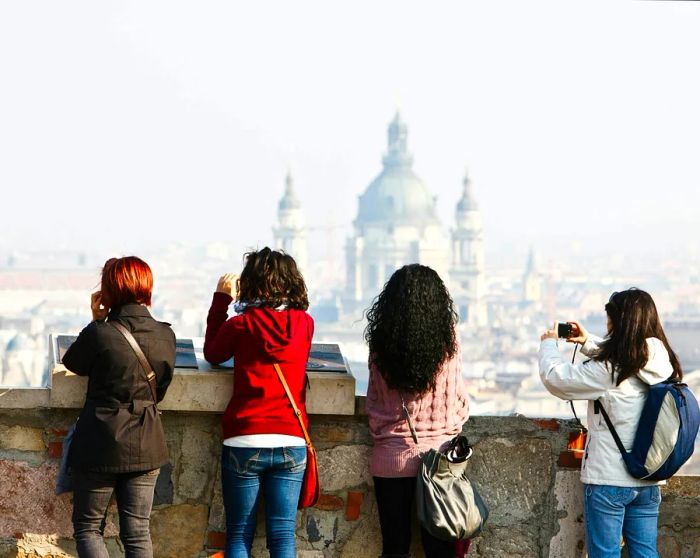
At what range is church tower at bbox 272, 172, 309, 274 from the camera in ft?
346

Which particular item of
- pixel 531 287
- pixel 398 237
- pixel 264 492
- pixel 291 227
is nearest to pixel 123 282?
pixel 264 492

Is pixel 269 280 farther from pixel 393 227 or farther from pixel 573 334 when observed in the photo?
pixel 393 227

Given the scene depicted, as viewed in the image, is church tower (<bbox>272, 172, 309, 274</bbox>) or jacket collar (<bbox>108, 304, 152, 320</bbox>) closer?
jacket collar (<bbox>108, 304, 152, 320</bbox>)

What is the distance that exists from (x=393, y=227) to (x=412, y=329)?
107200 millimetres

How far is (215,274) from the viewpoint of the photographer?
112 m

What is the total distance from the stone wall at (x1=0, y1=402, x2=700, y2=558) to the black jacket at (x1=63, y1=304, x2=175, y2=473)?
27cm

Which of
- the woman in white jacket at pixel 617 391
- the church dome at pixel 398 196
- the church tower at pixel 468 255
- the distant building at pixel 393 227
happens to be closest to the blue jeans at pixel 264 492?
the woman in white jacket at pixel 617 391

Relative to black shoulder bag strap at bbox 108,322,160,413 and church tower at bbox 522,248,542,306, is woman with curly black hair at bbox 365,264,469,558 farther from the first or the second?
church tower at bbox 522,248,542,306

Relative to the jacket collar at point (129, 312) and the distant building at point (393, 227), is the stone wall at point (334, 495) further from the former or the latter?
the distant building at point (393, 227)

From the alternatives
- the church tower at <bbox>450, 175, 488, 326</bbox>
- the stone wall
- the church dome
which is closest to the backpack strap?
the stone wall

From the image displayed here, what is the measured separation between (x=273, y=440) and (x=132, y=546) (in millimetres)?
275

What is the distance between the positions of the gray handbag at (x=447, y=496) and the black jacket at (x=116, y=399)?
420 mm

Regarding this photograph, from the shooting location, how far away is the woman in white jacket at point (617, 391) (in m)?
2.25

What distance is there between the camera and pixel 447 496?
2.19 metres
